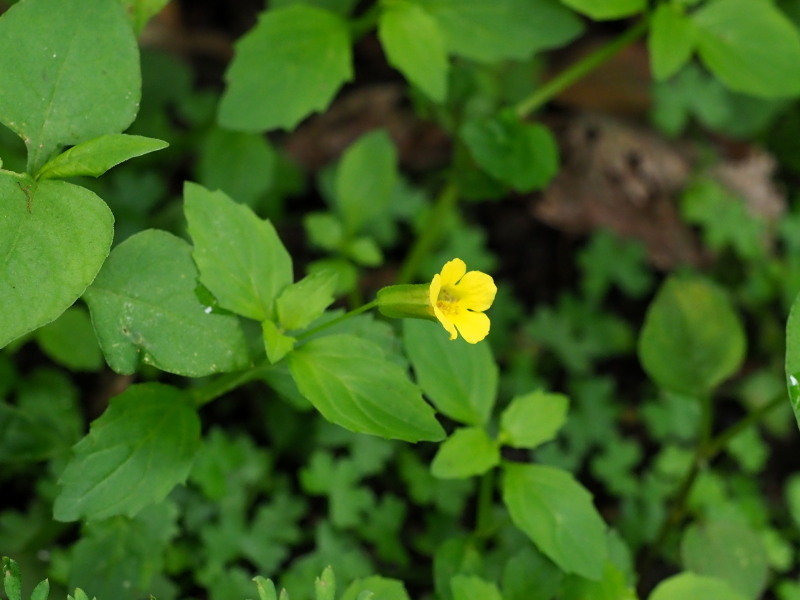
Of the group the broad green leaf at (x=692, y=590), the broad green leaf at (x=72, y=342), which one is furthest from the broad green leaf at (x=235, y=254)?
the broad green leaf at (x=692, y=590)

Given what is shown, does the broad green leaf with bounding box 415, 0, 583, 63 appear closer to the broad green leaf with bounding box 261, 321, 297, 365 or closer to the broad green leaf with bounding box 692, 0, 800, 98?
the broad green leaf with bounding box 692, 0, 800, 98

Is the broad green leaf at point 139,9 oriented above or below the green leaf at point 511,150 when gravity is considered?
above

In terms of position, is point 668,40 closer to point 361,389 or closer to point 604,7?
point 604,7

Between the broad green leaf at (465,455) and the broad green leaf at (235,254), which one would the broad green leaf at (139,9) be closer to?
the broad green leaf at (235,254)

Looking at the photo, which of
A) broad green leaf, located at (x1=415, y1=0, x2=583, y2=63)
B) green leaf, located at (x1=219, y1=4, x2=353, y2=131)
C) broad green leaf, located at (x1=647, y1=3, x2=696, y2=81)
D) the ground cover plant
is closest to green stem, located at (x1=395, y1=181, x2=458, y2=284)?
the ground cover plant

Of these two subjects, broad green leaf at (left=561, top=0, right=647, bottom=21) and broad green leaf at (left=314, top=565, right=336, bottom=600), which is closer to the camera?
broad green leaf at (left=314, top=565, right=336, bottom=600)

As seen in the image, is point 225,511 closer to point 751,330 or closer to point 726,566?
point 726,566
